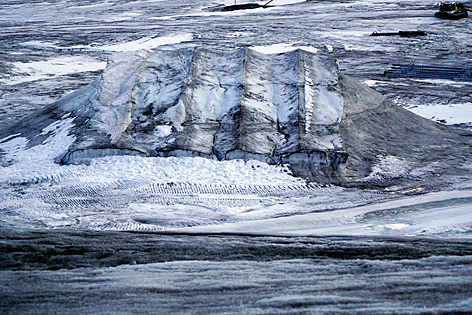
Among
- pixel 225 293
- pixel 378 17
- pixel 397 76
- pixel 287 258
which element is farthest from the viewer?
pixel 378 17

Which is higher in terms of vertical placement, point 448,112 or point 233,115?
point 233,115

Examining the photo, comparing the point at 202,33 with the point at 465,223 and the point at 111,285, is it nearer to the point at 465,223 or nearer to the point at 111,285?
the point at 465,223

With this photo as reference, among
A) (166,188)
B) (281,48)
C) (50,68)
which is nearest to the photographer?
(166,188)

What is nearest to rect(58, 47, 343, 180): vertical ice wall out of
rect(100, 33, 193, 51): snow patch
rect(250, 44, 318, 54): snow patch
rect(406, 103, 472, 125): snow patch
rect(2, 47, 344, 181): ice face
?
rect(2, 47, 344, 181): ice face

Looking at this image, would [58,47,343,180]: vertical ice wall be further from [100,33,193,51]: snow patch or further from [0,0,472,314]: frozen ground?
[100,33,193,51]: snow patch

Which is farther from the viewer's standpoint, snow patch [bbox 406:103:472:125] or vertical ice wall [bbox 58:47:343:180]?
snow patch [bbox 406:103:472:125]

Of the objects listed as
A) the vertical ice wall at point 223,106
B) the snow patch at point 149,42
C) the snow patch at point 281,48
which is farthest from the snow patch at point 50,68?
the vertical ice wall at point 223,106

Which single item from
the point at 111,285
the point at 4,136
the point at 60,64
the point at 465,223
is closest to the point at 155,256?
the point at 111,285

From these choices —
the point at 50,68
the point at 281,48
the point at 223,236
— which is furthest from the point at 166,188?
the point at 281,48

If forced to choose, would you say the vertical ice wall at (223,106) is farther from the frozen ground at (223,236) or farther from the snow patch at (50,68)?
the snow patch at (50,68)

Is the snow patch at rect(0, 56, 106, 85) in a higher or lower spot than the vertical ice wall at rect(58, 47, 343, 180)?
lower

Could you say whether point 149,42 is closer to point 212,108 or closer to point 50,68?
point 50,68
